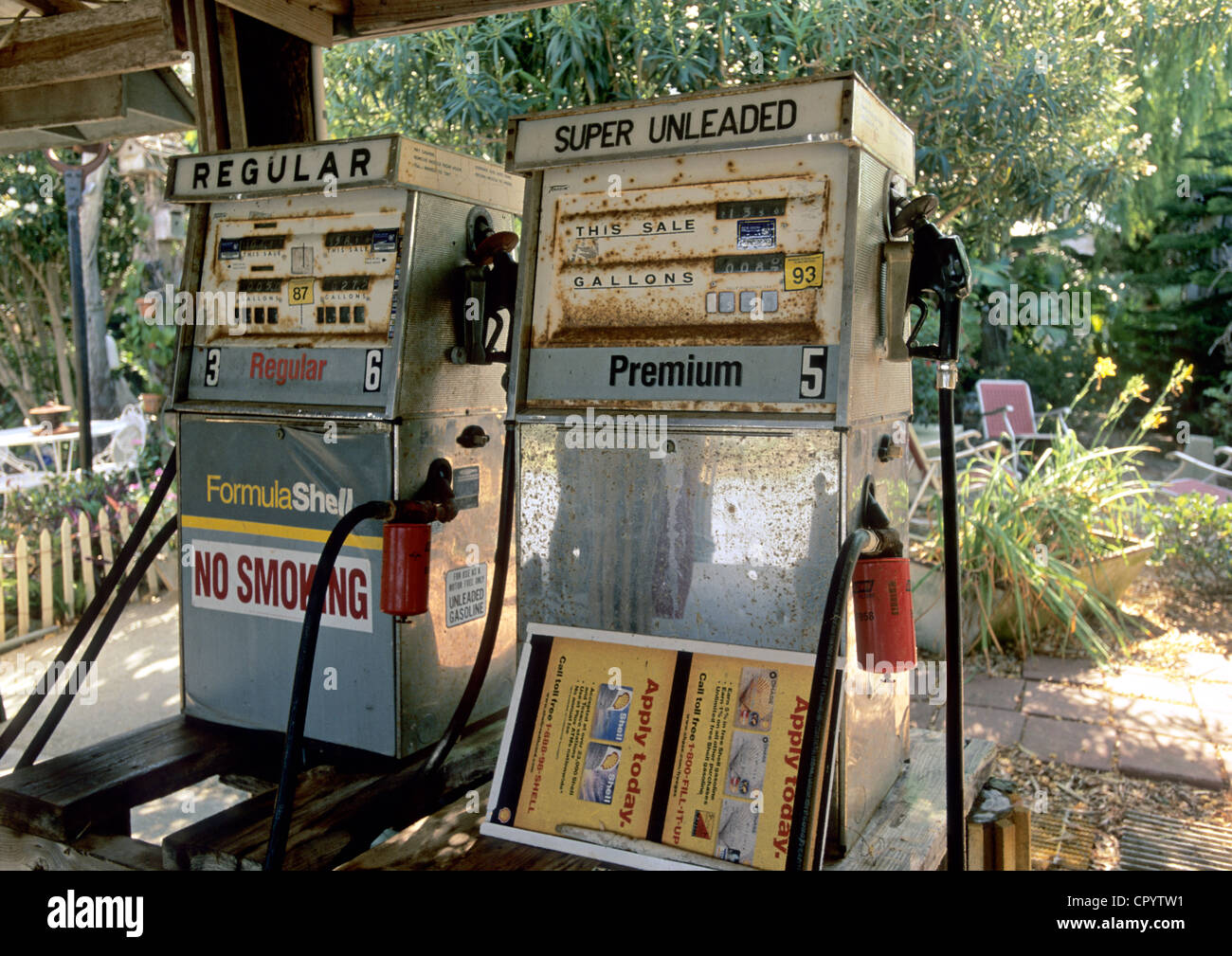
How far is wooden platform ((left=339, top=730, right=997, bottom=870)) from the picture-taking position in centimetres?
210

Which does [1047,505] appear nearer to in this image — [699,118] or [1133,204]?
[699,118]

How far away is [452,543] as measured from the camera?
9.05 ft

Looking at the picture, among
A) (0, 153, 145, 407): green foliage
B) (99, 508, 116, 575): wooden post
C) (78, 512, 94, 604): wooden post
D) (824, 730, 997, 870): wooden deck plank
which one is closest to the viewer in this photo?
(824, 730, 997, 870): wooden deck plank

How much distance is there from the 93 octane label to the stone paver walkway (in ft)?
9.18

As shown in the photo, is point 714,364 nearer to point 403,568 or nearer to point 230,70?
point 403,568

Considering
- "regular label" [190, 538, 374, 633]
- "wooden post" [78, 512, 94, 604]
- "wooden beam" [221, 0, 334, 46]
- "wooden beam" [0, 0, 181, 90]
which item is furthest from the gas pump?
"wooden post" [78, 512, 94, 604]

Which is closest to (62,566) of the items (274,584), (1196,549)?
(274,584)

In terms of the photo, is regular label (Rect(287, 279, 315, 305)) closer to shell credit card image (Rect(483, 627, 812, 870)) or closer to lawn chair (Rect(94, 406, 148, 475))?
shell credit card image (Rect(483, 627, 812, 870))

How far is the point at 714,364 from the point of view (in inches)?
86.0

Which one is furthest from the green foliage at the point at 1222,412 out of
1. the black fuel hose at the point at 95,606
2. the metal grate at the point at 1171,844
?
the black fuel hose at the point at 95,606

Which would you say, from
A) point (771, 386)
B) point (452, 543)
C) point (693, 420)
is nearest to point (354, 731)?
point (452, 543)

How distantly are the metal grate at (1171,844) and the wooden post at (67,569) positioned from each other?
6172 millimetres

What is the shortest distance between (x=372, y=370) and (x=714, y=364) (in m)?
0.91
